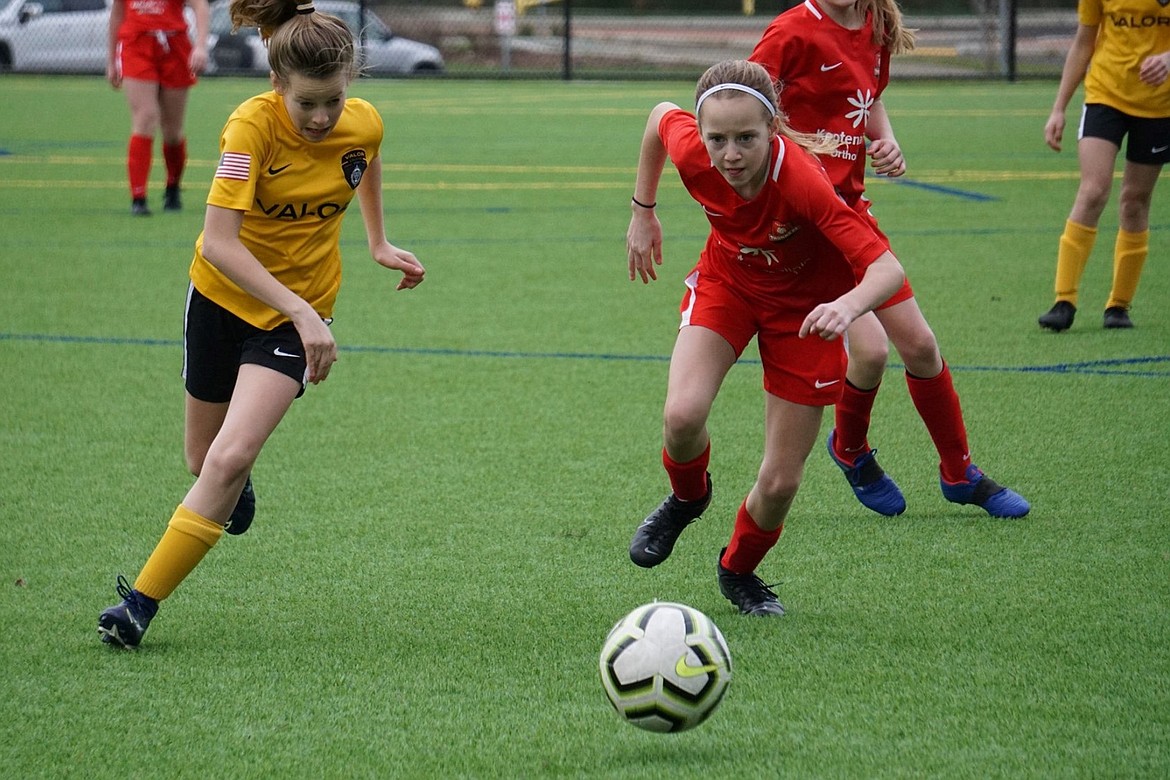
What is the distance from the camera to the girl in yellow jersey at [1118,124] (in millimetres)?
6645

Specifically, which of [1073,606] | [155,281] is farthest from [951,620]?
[155,281]

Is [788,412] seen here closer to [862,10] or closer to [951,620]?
[951,620]

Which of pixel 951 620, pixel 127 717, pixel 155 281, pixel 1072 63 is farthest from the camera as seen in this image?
pixel 155 281

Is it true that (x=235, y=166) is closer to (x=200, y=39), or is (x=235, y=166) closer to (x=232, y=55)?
(x=200, y=39)

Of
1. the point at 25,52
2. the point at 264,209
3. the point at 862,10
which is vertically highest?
the point at 862,10

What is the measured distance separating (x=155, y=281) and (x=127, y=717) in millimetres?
5647

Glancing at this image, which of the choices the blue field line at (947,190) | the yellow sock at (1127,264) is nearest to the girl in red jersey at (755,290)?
→ the yellow sock at (1127,264)

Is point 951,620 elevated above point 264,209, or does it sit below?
below

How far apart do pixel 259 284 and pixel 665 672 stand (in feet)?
4.38

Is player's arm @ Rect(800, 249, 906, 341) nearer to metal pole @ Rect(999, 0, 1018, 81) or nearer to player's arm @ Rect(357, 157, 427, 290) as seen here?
player's arm @ Rect(357, 157, 427, 290)

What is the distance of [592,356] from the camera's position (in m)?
6.64

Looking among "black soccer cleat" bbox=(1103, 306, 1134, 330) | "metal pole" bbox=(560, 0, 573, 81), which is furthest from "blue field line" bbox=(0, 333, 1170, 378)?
"metal pole" bbox=(560, 0, 573, 81)

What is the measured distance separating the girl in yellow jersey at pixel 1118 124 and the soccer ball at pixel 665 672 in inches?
175

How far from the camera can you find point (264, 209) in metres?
3.64
